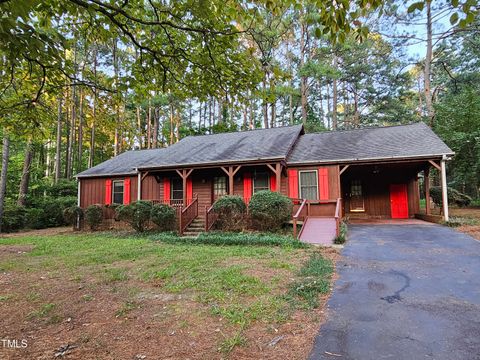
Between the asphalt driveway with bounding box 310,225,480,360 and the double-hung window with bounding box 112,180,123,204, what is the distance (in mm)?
13093

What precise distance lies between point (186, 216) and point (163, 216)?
36.7 inches

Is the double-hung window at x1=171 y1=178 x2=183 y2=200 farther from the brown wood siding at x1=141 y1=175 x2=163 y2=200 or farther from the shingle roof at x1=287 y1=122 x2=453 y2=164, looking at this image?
the shingle roof at x1=287 y1=122 x2=453 y2=164

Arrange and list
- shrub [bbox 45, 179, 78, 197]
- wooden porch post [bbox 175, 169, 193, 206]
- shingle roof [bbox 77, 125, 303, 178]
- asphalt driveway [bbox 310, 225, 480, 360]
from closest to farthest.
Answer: asphalt driveway [bbox 310, 225, 480, 360], shingle roof [bbox 77, 125, 303, 178], wooden porch post [bbox 175, 169, 193, 206], shrub [bbox 45, 179, 78, 197]

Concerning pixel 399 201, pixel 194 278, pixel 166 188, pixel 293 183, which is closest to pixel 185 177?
pixel 166 188

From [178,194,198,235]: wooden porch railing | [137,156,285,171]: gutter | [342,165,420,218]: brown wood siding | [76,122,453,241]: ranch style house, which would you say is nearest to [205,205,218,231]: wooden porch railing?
[76,122,453,241]: ranch style house

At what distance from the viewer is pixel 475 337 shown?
2.99 metres

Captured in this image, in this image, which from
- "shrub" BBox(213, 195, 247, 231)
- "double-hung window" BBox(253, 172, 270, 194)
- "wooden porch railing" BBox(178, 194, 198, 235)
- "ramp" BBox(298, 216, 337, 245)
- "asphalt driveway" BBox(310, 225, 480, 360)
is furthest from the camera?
"double-hung window" BBox(253, 172, 270, 194)

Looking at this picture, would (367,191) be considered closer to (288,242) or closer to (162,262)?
(288,242)

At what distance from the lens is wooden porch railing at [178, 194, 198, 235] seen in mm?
11590

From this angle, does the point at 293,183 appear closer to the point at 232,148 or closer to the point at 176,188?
the point at 232,148

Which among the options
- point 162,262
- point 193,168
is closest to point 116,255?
point 162,262

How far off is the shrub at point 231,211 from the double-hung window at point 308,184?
308cm

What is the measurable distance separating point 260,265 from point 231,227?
498 centimetres

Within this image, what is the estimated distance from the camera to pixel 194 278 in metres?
5.39
